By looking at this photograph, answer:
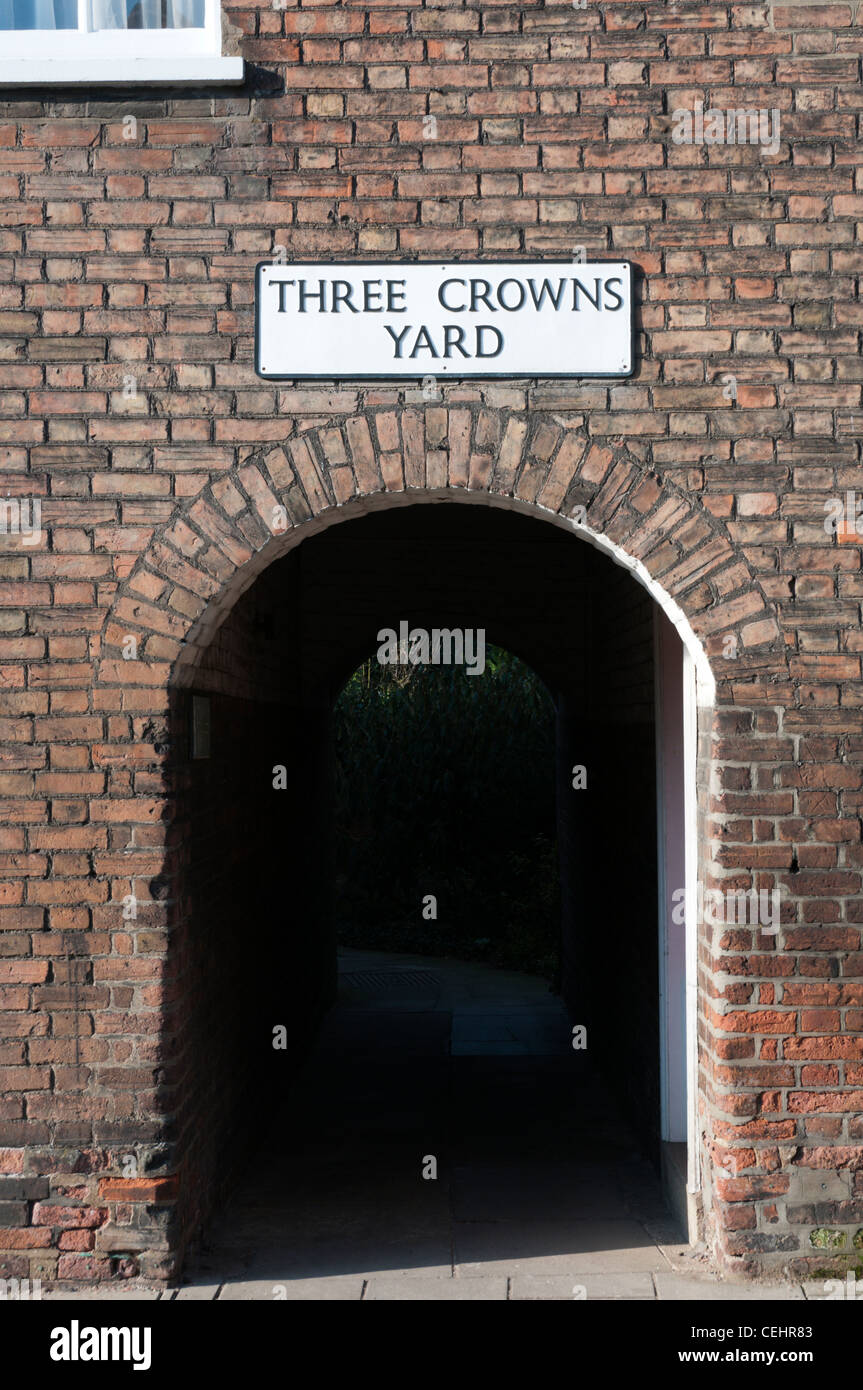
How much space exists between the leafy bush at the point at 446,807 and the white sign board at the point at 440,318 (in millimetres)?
10616

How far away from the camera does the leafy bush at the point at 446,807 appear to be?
48.2 feet

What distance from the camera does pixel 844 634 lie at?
4363 millimetres

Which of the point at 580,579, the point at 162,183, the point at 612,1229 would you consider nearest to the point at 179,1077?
the point at 612,1229

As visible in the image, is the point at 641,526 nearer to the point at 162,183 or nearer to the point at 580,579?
the point at 162,183

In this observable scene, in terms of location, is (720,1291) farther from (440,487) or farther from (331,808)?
(331,808)

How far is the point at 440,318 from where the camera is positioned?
4414mm

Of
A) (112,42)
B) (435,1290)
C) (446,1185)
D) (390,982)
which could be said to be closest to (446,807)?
(390,982)

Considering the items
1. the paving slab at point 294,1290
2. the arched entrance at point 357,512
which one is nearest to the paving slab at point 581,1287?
the arched entrance at point 357,512

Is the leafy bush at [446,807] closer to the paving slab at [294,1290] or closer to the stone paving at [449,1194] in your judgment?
the stone paving at [449,1194]

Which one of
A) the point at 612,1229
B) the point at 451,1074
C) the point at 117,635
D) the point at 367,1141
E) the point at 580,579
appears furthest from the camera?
the point at 580,579

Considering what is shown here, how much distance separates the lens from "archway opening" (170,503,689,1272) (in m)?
5.04

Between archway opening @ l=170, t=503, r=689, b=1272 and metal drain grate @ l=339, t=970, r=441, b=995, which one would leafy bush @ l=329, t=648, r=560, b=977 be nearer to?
metal drain grate @ l=339, t=970, r=441, b=995

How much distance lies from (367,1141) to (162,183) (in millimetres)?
4577

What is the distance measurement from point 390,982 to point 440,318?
868cm
